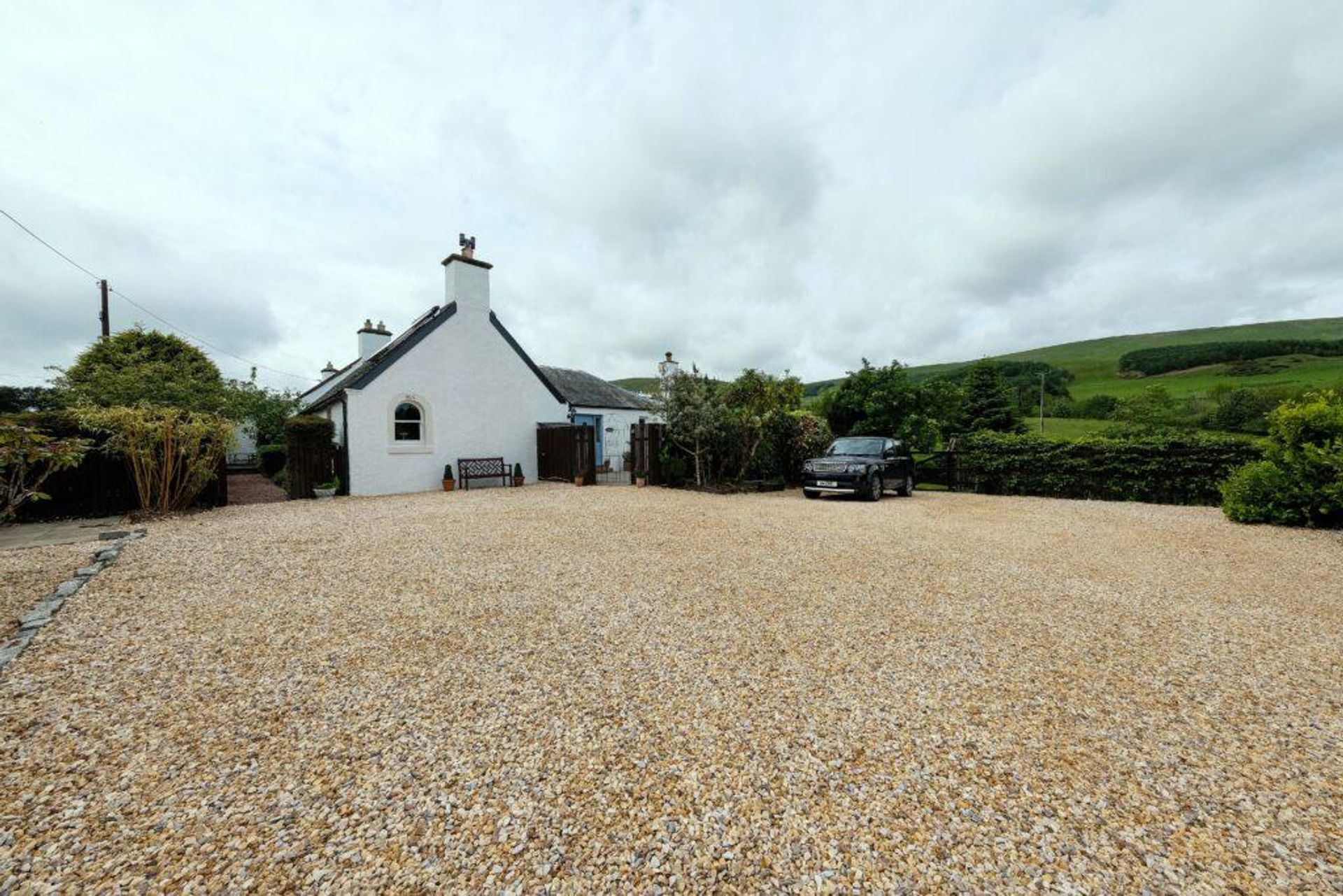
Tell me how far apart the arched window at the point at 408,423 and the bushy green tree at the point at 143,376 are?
5.28 metres

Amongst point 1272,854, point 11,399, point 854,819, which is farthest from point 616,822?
point 11,399

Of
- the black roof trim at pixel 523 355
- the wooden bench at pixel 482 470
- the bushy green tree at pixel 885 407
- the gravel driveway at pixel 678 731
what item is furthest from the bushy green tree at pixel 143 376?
the bushy green tree at pixel 885 407

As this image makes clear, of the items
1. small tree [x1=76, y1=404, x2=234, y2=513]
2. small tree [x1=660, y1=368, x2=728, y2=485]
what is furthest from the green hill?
small tree [x1=76, y1=404, x2=234, y2=513]

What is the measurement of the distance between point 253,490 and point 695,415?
44.4ft

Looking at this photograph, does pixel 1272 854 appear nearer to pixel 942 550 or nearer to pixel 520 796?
pixel 520 796

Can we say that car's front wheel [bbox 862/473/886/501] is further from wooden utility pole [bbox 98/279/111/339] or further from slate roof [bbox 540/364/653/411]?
wooden utility pole [bbox 98/279/111/339]

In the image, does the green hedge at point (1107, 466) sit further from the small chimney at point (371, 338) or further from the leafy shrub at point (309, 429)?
the small chimney at point (371, 338)

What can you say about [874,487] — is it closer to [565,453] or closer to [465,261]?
[565,453]

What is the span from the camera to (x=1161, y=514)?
10.1 m

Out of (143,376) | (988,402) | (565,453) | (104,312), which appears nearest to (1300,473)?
(565,453)

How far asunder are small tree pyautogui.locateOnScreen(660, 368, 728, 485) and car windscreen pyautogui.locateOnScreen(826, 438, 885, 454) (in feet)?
10.2

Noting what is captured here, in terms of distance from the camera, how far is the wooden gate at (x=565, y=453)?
15.7 m

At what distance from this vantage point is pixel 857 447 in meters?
13.8

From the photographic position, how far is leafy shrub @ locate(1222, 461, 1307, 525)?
8.65 m
